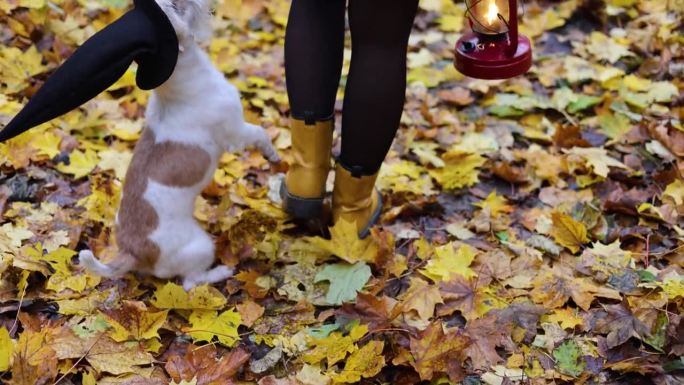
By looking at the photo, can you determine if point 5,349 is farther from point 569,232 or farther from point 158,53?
point 569,232

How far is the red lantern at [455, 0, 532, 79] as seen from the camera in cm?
231

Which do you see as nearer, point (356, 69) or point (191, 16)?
point (191, 16)

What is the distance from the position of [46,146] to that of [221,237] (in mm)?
1032

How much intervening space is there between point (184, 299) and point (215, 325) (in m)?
0.14

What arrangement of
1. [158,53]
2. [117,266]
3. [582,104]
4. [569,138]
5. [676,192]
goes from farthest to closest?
[582,104] → [569,138] → [676,192] → [117,266] → [158,53]

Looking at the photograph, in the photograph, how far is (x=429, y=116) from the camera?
12.1 ft

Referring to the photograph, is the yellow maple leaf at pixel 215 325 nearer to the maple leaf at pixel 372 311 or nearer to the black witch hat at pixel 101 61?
the maple leaf at pixel 372 311

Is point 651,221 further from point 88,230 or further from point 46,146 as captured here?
point 46,146

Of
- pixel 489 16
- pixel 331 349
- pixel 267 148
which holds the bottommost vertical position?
pixel 331 349

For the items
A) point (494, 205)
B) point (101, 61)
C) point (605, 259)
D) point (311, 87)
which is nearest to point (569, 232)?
point (605, 259)

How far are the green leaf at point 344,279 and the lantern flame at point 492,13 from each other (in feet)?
3.32

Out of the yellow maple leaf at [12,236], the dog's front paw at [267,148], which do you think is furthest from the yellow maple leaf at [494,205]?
the yellow maple leaf at [12,236]

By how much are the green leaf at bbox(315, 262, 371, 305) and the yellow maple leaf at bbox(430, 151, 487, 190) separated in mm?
758

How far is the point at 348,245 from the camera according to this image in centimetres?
268
